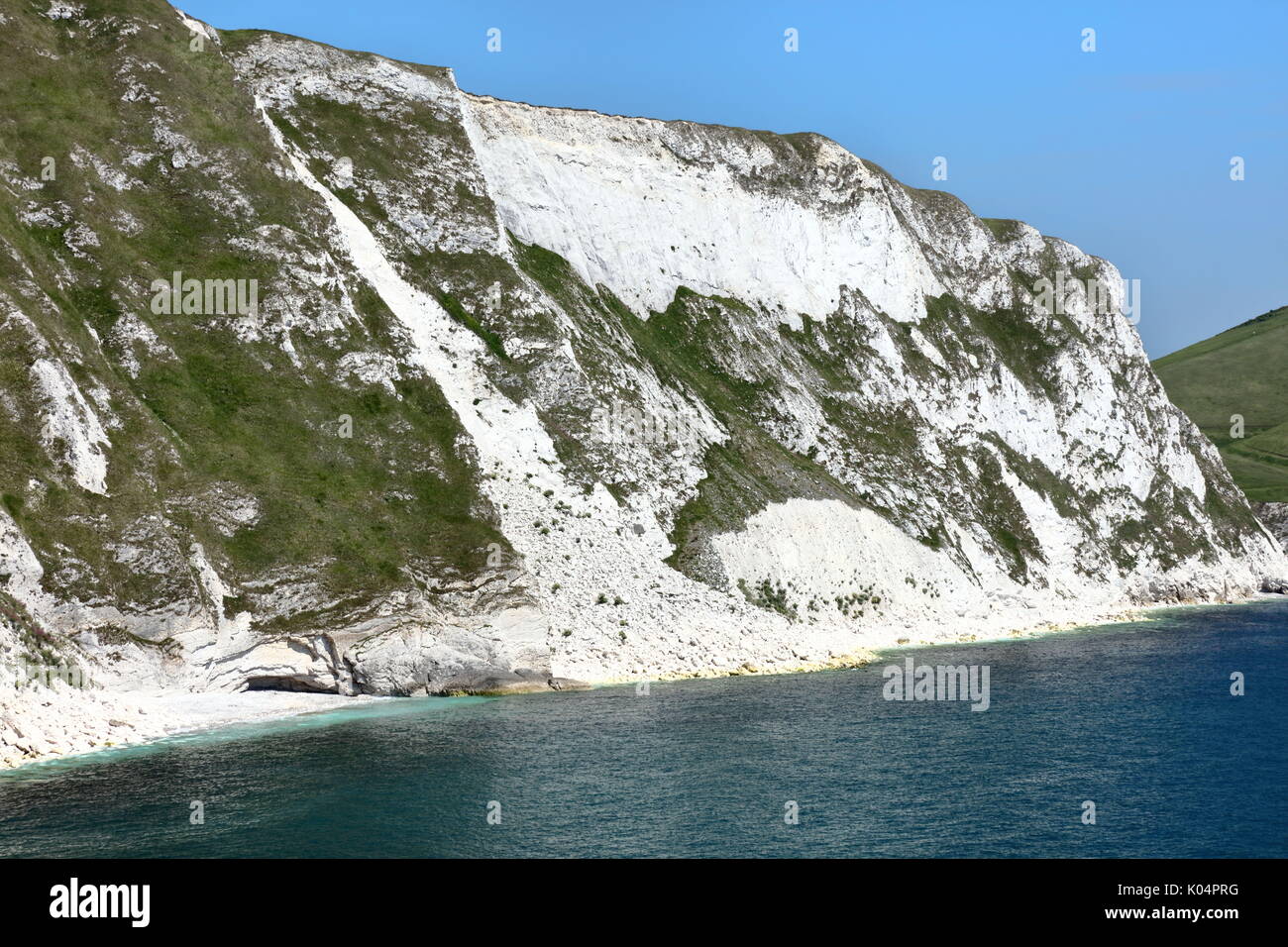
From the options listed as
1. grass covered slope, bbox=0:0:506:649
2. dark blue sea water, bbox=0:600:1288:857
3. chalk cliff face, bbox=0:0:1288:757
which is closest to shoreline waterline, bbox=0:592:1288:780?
dark blue sea water, bbox=0:600:1288:857

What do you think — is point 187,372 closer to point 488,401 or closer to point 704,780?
point 488,401

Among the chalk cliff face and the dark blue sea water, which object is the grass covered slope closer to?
the chalk cliff face

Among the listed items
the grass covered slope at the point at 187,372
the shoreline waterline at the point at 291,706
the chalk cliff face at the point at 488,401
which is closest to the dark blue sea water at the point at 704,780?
the shoreline waterline at the point at 291,706

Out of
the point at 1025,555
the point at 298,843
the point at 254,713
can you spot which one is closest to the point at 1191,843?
the point at 298,843

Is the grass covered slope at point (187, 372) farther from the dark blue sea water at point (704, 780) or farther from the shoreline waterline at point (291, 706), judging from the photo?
the dark blue sea water at point (704, 780)

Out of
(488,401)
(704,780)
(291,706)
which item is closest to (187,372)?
(488,401)
